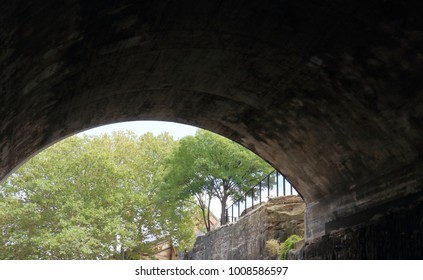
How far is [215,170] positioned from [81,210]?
821 centimetres

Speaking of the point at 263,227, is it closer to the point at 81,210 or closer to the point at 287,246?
the point at 287,246

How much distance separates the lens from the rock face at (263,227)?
60.3 ft

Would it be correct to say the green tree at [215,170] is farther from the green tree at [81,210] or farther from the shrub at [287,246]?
the shrub at [287,246]

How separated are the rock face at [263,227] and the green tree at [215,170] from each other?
9064 mm

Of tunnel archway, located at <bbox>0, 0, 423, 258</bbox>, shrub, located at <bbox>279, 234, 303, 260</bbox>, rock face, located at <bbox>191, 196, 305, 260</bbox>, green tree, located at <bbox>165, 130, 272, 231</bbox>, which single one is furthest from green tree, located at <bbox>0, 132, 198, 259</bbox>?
tunnel archway, located at <bbox>0, 0, 423, 258</bbox>

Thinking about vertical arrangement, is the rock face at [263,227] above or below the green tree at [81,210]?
below

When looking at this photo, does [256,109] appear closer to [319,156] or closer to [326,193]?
[319,156]

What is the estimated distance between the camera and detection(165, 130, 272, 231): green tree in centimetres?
3338

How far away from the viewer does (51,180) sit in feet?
105

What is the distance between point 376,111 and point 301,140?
2.77 m

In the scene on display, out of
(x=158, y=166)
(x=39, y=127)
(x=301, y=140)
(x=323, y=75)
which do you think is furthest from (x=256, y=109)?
(x=158, y=166)

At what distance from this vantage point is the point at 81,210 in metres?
31.4

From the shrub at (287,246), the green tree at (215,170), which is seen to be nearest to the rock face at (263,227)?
the shrub at (287,246)

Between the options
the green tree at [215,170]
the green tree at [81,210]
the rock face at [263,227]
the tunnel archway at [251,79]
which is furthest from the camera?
the green tree at [215,170]
